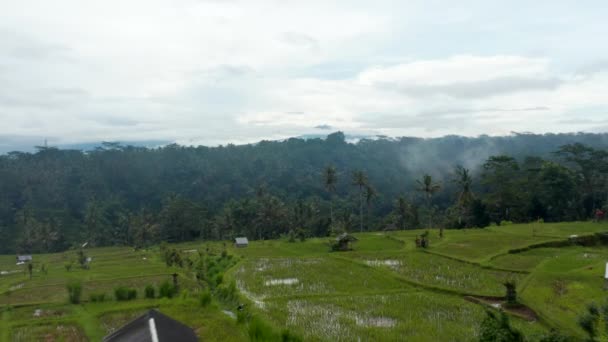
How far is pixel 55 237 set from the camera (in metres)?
63.8

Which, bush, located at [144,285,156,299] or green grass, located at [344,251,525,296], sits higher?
green grass, located at [344,251,525,296]

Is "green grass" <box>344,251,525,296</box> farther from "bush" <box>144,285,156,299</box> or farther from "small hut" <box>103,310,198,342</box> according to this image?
"small hut" <box>103,310,198,342</box>

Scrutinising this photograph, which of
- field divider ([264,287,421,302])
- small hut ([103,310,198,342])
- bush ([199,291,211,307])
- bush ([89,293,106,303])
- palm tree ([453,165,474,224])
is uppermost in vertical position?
palm tree ([453,165,474,224])

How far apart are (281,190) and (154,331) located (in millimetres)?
84043

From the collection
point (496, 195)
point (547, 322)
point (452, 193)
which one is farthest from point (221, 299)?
point (452, 193)

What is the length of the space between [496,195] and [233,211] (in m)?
34.4

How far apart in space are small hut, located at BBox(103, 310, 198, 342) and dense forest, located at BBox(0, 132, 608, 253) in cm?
3299

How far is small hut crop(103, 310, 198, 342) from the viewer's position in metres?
10.3

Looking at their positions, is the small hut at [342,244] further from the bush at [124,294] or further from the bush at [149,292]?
the bush at [124,294]

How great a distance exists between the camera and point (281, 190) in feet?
309

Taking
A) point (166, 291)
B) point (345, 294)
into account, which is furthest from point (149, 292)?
point (345, 294)

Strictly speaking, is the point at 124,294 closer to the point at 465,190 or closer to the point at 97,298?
the point at 97,298

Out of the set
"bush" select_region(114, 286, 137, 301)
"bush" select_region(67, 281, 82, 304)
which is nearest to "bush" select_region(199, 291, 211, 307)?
"bush" select_region(114, 286, 137, 301)

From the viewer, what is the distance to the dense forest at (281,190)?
5034 centimetres
